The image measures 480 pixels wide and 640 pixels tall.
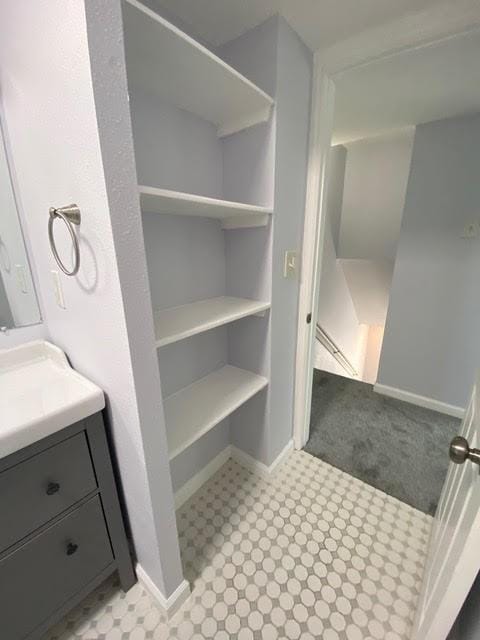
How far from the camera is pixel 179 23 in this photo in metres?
0.99

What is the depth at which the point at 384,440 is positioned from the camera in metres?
1.85

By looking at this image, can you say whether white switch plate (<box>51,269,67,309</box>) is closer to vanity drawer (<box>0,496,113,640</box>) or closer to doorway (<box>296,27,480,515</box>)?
vanity drawer (<box>0,496,113,640</box>)

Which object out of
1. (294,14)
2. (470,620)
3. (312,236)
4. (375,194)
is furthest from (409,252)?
(470,620)

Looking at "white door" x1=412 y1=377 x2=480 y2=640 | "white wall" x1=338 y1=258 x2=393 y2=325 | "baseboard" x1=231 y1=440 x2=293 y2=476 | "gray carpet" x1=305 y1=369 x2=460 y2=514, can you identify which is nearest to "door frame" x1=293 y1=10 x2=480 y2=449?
"baseboard" x1=231 y1=440 x2=293 y2=476

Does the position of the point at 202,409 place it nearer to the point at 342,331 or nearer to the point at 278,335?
the point at 278,335

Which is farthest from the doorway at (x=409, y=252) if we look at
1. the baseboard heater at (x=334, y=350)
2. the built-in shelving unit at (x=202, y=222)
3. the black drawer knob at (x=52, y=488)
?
the black drawer knob at (x=52, y=488)

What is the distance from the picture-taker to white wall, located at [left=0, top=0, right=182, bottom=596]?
54 centimetres

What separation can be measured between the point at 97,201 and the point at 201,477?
4.98ft

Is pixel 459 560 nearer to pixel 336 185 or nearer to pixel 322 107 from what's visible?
pixel 322 107

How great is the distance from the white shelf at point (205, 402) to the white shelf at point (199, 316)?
0.38m

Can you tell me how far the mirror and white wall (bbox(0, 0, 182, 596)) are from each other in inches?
2.3

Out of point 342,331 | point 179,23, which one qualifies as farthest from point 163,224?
point 342,331

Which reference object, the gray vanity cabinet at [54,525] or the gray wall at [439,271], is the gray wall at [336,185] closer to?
the gray wall at [439,271]

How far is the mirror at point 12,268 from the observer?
0.91 meters
